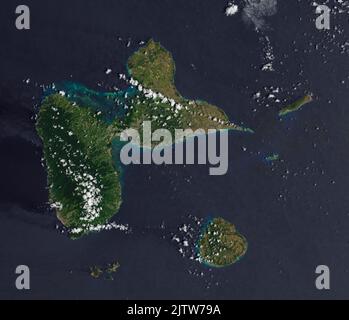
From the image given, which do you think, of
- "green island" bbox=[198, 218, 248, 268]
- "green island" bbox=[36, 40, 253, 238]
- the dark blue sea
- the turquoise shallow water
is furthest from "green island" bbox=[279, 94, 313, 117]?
Answer: the turquoise shallow water

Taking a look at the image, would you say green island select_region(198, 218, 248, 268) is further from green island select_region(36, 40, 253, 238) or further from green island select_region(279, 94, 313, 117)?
green island select_region(279, 94, 313, 117)

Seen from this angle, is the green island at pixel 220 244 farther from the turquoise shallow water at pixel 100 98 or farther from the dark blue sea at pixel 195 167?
the turquoise shallow water at pixel 100 98

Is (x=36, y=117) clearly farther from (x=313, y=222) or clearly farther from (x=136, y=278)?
(x=313, y=222)

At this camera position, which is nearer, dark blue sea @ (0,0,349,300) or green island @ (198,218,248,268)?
dark blue sea @ (0,0,349,300)

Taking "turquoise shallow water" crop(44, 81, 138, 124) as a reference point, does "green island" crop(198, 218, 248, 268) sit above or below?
below

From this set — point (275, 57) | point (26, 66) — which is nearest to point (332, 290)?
point (275, 57)

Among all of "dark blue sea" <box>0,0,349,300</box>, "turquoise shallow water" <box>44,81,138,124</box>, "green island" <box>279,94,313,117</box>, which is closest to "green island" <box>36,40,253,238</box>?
"turquoise shallow water" <box>44,81,138,124</box>
